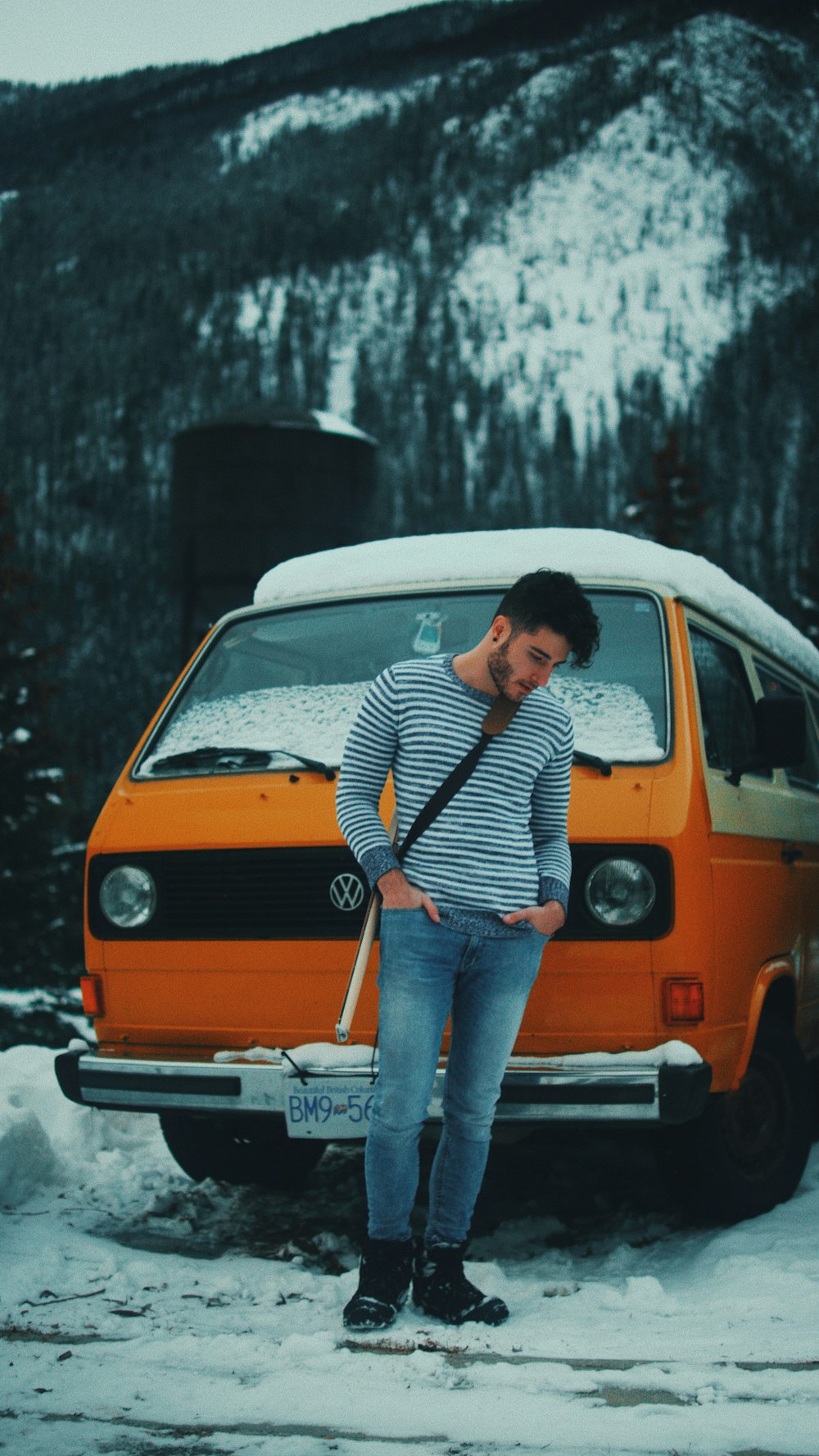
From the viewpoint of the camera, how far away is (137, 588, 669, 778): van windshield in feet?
14.7

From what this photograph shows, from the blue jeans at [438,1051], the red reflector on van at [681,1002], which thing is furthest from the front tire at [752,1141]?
the blue jeans at [438,1051]

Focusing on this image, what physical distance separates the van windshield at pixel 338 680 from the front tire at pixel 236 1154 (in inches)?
54.6

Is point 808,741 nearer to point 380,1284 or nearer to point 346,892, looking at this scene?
point 346,892

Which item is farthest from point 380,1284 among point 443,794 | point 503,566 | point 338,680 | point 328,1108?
point 503,566

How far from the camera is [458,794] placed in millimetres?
3479

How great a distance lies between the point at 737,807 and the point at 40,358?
525 ft

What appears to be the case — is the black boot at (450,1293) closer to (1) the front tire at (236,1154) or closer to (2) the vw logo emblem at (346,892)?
(2) the vw logo emblem at (346,892)

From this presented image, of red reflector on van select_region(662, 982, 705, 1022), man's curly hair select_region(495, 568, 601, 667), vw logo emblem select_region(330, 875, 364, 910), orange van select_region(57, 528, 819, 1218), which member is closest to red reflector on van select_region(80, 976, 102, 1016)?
orange van select_region(57, 528, 819, 1218)

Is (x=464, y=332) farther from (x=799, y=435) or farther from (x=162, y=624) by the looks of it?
(x=162, y=624)

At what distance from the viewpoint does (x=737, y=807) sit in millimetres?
4539

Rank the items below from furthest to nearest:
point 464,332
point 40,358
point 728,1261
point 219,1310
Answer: point 464,332 < point 40,358 < point 728,1261 < point 219,1310

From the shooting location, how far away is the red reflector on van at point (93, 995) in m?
4.49

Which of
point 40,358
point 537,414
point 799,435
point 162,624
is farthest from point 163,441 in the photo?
point 799,435

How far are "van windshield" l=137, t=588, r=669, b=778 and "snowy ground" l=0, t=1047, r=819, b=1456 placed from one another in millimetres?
1441
